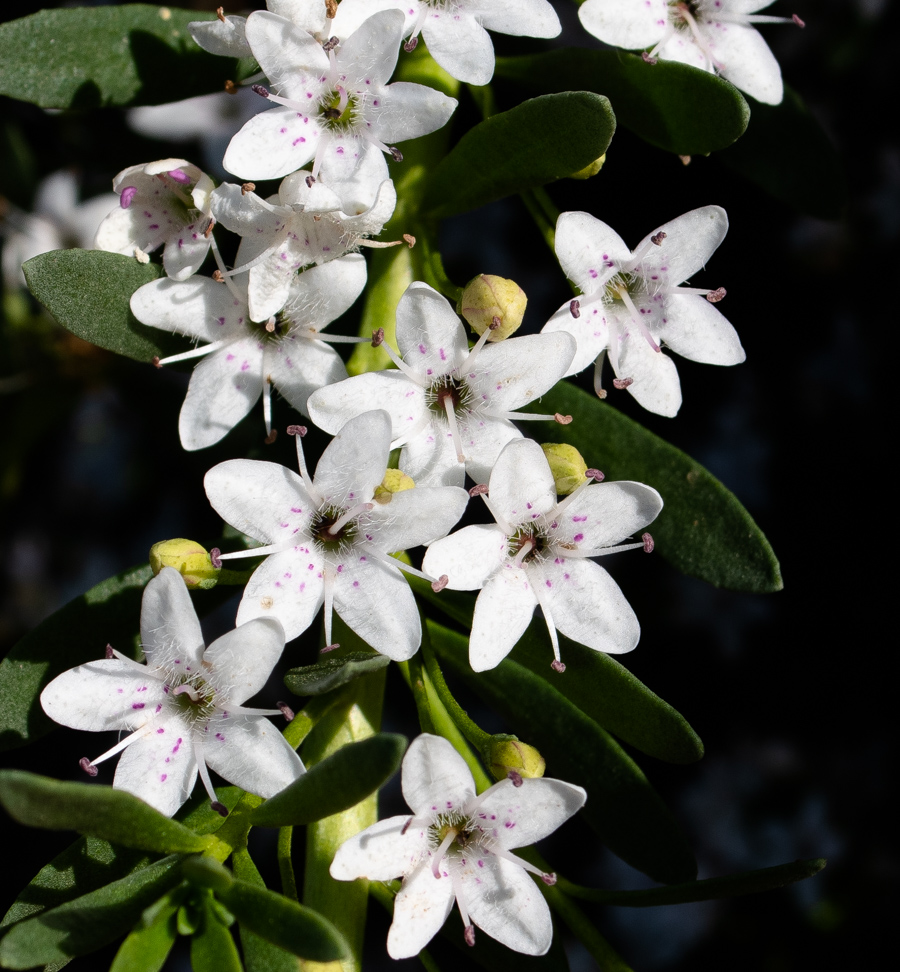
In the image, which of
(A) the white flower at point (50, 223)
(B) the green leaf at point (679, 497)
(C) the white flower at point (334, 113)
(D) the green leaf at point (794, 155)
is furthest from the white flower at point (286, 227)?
Result: (A) the white flower at point (50, 223)

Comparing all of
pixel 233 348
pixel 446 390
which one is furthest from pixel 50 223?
pixel 446 390

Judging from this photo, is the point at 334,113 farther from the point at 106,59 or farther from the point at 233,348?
Result: the point at 106,59

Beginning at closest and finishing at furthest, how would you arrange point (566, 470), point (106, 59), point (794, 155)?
point (566, 470) < point (106, 59) < point (794, 155)

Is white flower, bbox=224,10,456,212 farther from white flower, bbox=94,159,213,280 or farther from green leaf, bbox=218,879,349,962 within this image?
green leaf, bbox=218,879,349,962

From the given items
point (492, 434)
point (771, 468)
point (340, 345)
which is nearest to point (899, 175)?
point (771, 468)

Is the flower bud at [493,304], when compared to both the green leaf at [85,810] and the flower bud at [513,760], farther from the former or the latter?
the green leaf at [85,810]

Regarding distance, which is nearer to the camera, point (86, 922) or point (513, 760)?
point (86, 922)

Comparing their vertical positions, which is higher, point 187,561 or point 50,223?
point 187,561
